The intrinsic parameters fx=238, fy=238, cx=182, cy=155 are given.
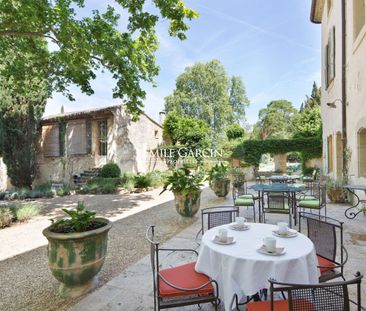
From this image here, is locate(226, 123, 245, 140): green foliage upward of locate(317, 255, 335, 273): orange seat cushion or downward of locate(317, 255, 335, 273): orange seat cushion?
upward

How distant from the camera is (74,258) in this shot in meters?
2.53

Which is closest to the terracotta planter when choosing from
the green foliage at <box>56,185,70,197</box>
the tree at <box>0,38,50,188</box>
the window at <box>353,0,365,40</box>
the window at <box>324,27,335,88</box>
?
the window at <box>324,27,335,88</box>

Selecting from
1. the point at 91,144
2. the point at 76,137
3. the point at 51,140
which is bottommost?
the point at 91,144

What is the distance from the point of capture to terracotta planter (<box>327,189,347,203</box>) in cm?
700

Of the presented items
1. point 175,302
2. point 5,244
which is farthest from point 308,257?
point 5,244

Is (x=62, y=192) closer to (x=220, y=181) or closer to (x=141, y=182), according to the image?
(x=141, y=182)

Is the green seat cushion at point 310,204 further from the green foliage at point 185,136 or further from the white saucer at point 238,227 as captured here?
the green foliage at point 185,136

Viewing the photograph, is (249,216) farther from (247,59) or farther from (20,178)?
(247,59)

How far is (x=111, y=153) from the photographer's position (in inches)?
513

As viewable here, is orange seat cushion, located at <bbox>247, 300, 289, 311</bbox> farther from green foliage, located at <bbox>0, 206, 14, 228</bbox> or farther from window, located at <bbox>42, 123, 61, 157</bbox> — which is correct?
window, located at <bbox>42, 123, 61, 157</bbox>

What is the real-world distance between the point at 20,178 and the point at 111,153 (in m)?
4.48

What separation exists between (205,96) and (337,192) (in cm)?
2014

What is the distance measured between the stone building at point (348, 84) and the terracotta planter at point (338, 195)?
0.52 m

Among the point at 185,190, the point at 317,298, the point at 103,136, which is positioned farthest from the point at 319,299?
the point at 103,136
